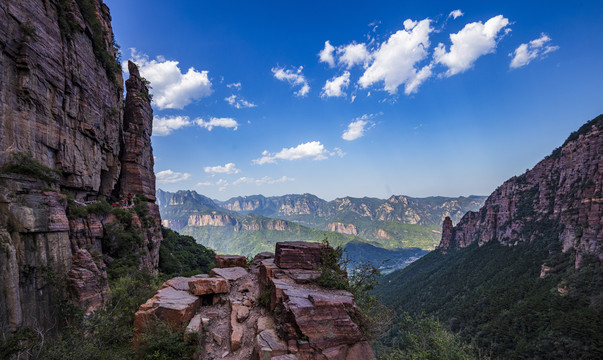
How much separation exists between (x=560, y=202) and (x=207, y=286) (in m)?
104

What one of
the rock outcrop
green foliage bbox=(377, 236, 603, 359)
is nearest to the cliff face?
the rock outcrop

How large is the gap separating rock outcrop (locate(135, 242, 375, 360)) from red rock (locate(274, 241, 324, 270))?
0.05m

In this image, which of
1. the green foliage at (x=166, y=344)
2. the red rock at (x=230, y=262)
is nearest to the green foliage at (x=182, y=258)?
the red rock at (x=230, y=262)

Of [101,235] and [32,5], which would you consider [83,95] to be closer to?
[32,5]

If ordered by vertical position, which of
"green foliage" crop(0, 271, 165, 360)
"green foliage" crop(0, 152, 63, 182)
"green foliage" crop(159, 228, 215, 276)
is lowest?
"green foliage" crop(159, 228, 215, 276)

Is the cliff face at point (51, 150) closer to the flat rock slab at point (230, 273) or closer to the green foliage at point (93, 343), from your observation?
the green foliage at point (93, 343)

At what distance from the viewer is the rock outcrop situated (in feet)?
24.6

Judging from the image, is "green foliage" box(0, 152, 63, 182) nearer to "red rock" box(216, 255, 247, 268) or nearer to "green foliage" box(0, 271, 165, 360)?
"green foliage" box(0, 271, 165, 360)

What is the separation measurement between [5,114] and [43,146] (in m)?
3.58

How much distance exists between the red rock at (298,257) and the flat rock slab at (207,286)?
2.94 metres

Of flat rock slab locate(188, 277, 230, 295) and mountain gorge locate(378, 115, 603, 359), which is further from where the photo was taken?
mountain gorge locate(378, 115, 603, 359)

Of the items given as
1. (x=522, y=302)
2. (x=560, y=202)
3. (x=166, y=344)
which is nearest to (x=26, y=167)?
(x=166, y=344)

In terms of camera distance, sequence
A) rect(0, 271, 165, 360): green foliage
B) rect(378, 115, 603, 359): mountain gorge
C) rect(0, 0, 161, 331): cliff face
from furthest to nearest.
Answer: rect(378, 115, 603, 359): mountain gorge < rect(0, 0, 161, 331): cliff face < rect(0, 271, 165, 360): green foliage

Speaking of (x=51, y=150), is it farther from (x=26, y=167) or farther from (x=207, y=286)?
(x=207, y=286)
